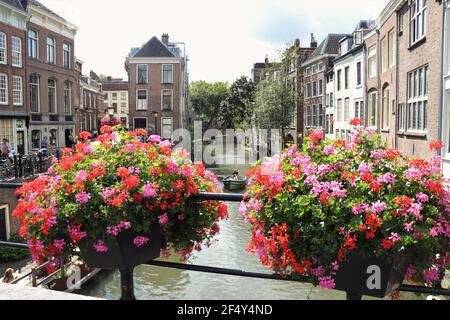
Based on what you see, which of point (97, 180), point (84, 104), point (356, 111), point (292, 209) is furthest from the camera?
point (84, 104)

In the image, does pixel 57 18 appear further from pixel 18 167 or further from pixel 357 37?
pixel 357 37

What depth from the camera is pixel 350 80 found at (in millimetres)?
34031

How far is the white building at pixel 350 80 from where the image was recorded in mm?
31125

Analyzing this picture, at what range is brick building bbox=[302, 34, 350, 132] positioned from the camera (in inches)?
1666

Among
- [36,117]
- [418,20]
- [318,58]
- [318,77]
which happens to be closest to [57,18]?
[36,117]

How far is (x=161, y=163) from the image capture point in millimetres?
3035

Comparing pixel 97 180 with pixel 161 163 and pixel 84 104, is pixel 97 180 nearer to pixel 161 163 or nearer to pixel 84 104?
pixel 161 163

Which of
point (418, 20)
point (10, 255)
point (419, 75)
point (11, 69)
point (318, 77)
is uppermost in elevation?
point (318, 77)

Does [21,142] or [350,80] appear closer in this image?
[21,142]

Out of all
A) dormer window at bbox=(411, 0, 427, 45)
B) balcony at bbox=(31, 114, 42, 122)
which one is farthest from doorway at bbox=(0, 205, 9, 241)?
dormer window at bbox=(411, 0, 427, 45)

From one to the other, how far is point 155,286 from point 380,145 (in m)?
16.3

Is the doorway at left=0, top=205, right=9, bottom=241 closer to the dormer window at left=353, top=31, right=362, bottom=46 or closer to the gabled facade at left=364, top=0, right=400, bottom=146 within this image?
the gabled facade at left=364, top=0, right=400, bottom=146

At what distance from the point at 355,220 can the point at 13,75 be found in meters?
28.3
